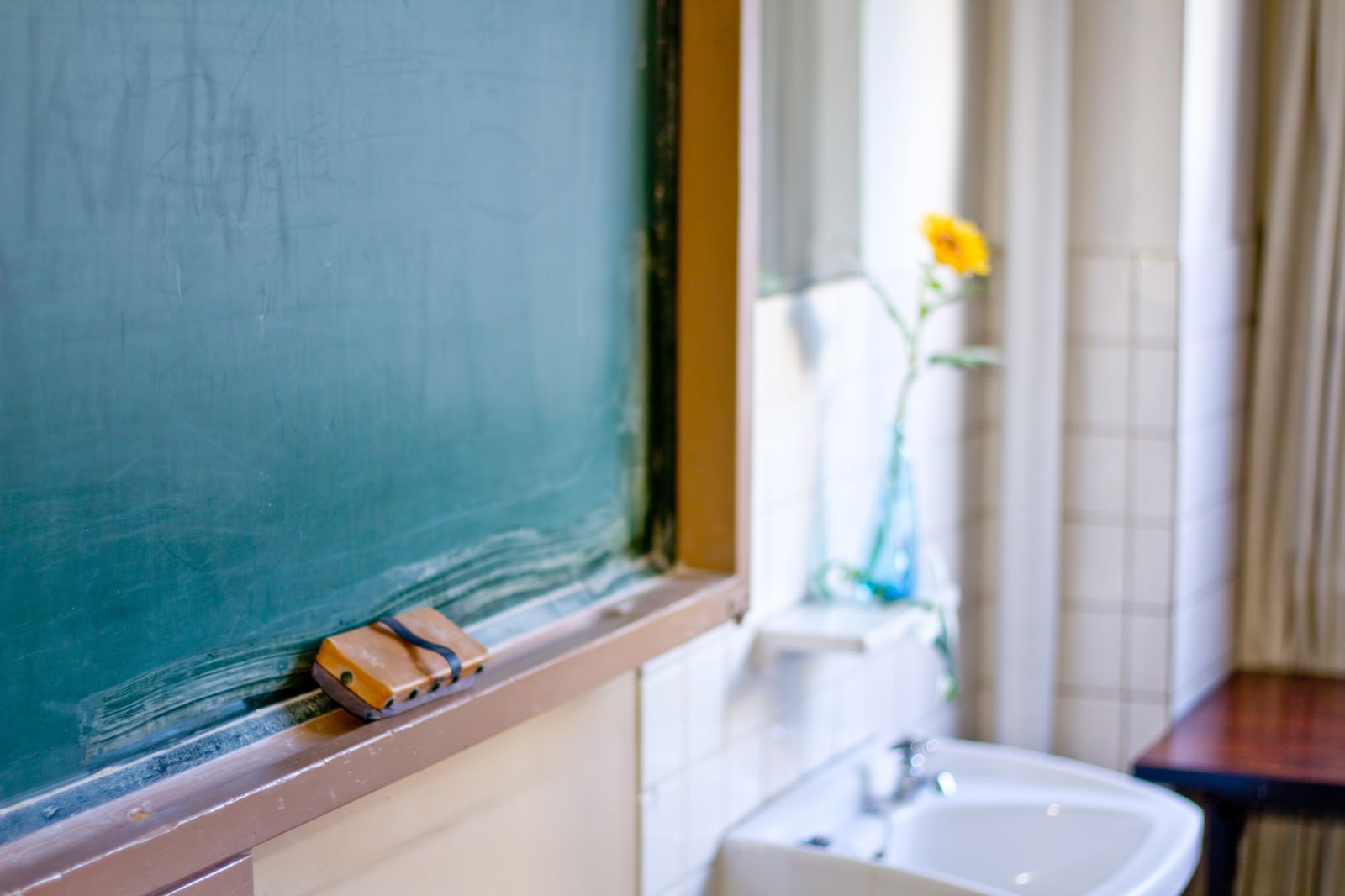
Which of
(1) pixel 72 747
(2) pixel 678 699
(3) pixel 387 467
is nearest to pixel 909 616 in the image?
(2) pixel 678 699

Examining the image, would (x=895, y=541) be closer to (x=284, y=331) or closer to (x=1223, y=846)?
(x=1223, y=846)

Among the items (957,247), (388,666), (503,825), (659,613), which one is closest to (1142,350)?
(957,247)

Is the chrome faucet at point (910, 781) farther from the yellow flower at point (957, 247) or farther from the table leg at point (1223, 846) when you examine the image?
the yellow flower at point (957, 247)

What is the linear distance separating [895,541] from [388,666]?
0.97 meters

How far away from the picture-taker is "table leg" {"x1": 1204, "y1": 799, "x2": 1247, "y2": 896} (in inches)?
87.7

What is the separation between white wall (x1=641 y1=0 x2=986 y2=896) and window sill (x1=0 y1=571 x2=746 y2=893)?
8.8 inches

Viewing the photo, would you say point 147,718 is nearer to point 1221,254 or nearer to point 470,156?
point 470,156

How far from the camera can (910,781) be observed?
6.42ft

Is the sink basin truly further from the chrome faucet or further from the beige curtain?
the beige curtain

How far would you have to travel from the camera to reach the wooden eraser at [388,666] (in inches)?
Answer: 42.0

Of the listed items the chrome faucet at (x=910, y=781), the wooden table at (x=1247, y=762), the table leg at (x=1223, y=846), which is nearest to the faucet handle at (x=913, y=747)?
the chrome faucet at (x=910, y=781)

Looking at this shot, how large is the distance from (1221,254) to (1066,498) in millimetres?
495

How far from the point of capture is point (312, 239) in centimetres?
106

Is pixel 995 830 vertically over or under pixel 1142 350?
under
